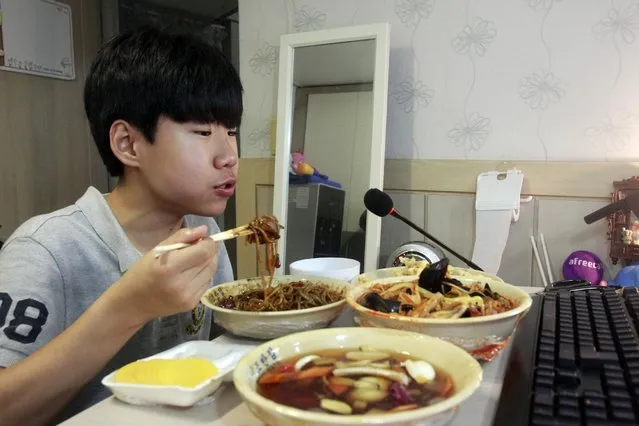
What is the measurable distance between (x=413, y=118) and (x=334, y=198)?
Answer: 43 cm

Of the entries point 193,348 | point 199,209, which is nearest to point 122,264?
point 199,209

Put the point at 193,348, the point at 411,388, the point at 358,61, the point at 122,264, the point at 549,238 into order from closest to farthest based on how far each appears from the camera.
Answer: the point at 411,388 < the point at 193,348 < the point at 122,264 < the point at 549,238 < the point at 358,61

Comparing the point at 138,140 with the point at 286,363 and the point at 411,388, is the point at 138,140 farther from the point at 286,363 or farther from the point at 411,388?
the point at 411,388

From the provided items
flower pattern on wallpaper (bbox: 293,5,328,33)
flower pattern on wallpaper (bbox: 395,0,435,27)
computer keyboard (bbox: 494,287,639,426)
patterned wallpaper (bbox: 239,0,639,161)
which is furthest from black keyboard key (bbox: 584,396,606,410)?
flower pattern on wallpaper (bbox: 293,5,328,33)

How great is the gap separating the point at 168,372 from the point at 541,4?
5.40 feet

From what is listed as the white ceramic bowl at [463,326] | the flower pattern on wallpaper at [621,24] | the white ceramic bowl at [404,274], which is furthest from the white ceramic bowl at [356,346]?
the flower pattern on wallpaper at [621,24]

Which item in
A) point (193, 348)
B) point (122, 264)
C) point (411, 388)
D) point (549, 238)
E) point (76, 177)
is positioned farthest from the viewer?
point (76, 177)

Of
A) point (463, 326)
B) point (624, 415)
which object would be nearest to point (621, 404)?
point (624, 415)

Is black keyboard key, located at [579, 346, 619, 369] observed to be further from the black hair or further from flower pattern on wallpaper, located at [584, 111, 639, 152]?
flower pattern on wallpaper, located at [584, 111, 639, 152]

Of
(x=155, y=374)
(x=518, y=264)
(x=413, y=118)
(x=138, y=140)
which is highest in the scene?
(x=413, y=118)

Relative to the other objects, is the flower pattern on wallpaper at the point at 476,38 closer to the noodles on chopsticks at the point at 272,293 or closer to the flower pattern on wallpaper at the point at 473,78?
the flower pattern on wallpaper at the point at 473,78

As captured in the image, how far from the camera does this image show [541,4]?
1.65 metres

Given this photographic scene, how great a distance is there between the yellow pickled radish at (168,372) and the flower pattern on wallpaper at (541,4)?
1.60 metres

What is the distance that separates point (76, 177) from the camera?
268 centimetres
